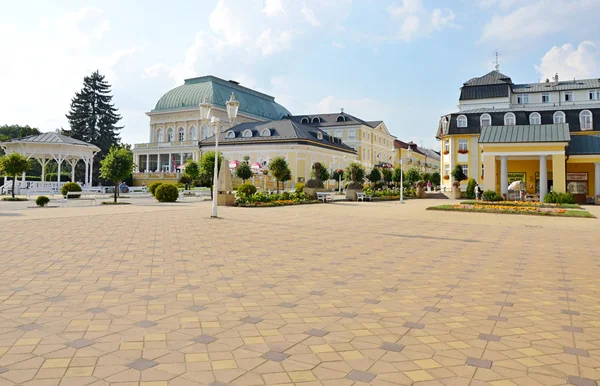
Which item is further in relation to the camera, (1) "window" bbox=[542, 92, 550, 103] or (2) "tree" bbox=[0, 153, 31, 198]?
(1) "window" bbox=[542, 92, 550, 103]

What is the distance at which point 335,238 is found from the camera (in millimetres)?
10922

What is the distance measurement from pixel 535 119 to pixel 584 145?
47.1 feet

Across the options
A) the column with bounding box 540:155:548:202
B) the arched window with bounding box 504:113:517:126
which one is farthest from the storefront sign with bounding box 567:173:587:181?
the arched window with bounding box 504:113:517:126

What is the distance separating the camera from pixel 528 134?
30766mm

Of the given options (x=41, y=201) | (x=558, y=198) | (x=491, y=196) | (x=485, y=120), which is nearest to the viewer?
(x=41, y=201)

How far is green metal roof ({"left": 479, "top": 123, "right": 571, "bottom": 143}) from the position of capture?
3000 centimetres

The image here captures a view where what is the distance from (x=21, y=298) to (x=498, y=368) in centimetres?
514

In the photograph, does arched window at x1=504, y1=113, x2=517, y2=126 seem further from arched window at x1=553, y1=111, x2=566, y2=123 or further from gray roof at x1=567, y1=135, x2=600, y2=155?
gray roof at x1=567, y1=135, x2=600, y2=155

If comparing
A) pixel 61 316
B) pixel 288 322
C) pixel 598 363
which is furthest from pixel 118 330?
pixel 598 363

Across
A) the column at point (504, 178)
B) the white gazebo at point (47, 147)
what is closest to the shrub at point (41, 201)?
the white gazebo at point (47, 147)

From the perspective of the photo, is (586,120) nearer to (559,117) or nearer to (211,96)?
(559,117)

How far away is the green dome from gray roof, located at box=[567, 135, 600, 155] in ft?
182

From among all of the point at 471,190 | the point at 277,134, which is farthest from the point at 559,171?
the point at 277,134

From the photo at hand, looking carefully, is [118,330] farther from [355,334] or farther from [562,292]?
[562,292]
